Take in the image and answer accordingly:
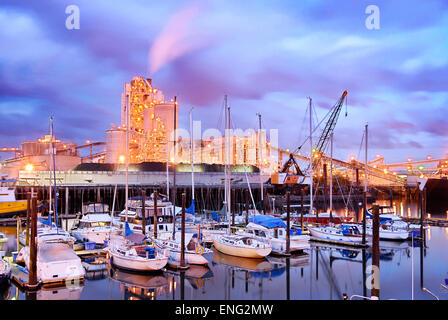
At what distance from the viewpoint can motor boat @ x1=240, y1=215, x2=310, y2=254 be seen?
3203 cm

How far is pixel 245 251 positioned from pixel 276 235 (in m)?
4.62

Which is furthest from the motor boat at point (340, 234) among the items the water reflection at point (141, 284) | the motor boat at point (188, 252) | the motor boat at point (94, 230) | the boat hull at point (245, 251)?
the motor boat at point (94, 230)

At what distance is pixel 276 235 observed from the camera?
3328cm

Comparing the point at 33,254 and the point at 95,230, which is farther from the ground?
the point at 33,254

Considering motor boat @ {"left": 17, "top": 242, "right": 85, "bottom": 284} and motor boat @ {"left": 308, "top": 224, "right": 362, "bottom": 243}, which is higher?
motor boat @ {"left": 17, "top": 242, "right": 85, "bottom": 284}

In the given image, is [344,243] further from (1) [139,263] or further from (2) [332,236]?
(1) [139,263]

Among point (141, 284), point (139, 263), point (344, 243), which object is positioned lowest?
point (344, 243)

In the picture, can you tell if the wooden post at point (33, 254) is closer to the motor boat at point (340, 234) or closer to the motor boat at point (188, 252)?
the motor boat at point (188, 252)

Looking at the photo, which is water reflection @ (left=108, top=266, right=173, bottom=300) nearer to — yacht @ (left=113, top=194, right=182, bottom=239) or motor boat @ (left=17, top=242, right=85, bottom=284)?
motor boat @ (left=17, top=242, right=85, bottom=284)

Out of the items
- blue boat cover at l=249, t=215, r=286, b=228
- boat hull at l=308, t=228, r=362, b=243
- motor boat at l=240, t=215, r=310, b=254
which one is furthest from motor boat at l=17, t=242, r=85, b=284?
boat hull at l=308, t=228, r=362, b=243

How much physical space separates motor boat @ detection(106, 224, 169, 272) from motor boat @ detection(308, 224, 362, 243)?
17420mm

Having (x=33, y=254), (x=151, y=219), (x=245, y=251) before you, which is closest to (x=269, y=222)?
(x=245, y=251)

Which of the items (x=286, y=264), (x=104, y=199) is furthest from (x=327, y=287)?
(x=104, y=199)

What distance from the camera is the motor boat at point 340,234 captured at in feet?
117
